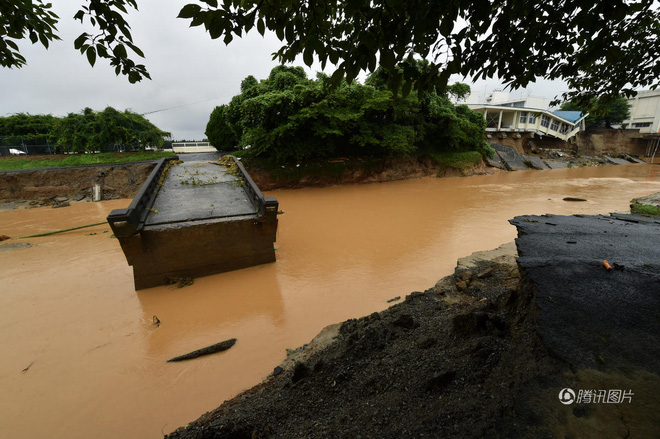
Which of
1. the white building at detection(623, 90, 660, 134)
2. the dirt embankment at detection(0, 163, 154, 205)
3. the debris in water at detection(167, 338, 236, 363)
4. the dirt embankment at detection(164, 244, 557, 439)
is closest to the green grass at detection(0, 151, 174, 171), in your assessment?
the dirt embankment at detection(0, 163, 154, 205)

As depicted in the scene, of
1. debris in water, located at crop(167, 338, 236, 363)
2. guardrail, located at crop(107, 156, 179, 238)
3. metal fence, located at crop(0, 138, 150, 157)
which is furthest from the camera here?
metal fence, located at crop(0, 138, 150, 157)

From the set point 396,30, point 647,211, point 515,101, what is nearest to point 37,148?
point 396,30

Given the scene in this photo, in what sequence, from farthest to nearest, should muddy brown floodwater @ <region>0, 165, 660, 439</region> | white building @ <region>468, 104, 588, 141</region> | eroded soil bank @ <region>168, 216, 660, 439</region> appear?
1. white building @ <region>468, 104, 588, 141</region>
2. muddy brown floodwater @ <region>0, 165, 660, 439</region>
3. eroded soil bank @ <region>168, 216, 660, 439</region>

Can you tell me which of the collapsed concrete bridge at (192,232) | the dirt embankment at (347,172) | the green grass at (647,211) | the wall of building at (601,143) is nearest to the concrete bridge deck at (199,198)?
the collapsed concrete bridge at (192,232)

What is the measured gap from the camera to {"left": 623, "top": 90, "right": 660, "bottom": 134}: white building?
1498 inches

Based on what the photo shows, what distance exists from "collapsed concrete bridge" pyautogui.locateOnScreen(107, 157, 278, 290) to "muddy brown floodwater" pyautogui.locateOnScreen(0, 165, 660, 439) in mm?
402

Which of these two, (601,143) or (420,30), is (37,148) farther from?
(601,143)

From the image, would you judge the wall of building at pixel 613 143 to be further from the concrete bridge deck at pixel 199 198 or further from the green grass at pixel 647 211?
the concrete bridge deck at pixel 199 198

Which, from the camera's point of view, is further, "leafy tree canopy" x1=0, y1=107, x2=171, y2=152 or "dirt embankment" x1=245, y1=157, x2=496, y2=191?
"leafy tree canopy" x1=0, y1=107, x2=171, y2=152

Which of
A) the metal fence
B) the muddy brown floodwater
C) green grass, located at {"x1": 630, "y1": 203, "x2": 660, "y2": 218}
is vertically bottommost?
the muddy brown floodwater

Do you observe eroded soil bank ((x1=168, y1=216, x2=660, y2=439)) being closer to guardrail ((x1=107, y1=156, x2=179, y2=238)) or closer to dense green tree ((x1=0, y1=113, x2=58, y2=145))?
guardrail ((x1=107, y1=156, x2=179, y2=238))

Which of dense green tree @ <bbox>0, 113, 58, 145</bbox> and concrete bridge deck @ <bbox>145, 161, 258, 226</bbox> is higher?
dense green tree @ <bbox>0, 113, 58, 145</bbox>

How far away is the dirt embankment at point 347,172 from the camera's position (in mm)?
16828

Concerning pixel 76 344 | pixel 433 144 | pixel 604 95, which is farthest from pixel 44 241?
pixel 433 144
